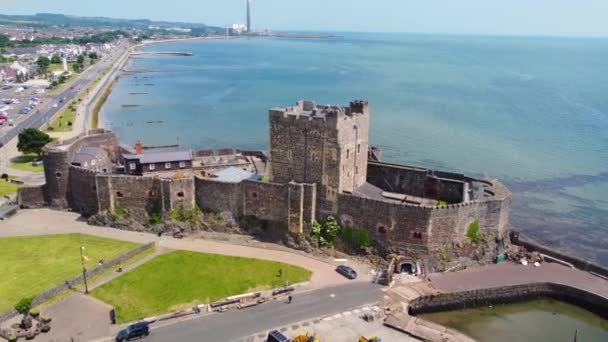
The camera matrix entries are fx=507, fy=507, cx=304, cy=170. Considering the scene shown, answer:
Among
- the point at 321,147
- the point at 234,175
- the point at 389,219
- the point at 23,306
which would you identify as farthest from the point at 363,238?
the point at 23,306

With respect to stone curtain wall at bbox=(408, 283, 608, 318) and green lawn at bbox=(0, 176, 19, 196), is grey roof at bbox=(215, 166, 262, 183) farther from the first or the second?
green lawn at bbox=(0, 176, 19, 196)

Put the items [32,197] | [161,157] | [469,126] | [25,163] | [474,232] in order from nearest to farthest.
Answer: [474,232], [161,157], [32,197], [25,163], [469,126]

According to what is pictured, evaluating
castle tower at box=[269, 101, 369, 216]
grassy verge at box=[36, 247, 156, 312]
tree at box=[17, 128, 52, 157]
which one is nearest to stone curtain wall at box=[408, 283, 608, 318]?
castle tower at box=[269, 101, 369, 216]

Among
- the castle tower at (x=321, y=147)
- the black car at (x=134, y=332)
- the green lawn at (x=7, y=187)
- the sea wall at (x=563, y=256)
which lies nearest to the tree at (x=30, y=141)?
the green lawn at (x=7, y=187)

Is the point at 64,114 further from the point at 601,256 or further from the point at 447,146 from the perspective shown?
the point at 601,256

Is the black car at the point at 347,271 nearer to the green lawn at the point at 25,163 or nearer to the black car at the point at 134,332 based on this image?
the black car at the point at 134,332

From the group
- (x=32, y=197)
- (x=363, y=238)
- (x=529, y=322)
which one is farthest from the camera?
(x=32, y=197)

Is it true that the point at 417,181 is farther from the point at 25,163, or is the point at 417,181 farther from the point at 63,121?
the point at 63,121
